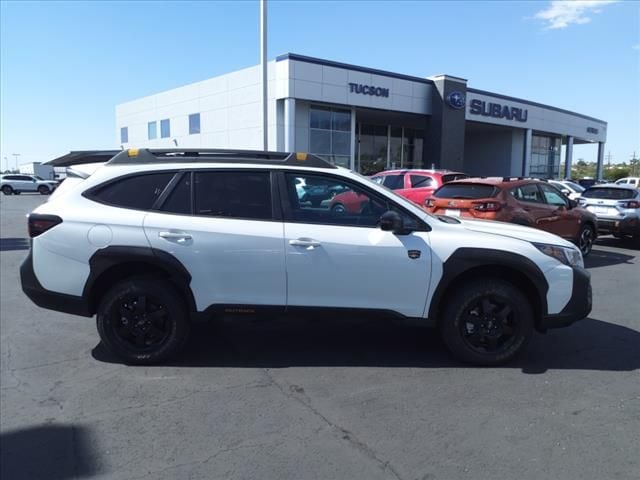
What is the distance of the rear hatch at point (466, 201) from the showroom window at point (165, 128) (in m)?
29.9

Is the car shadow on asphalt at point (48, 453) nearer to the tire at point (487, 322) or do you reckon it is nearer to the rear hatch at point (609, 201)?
the tire at point (487, 322)

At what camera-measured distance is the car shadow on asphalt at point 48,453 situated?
2.82 m

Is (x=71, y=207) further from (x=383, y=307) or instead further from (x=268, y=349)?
(x=383, y=307)

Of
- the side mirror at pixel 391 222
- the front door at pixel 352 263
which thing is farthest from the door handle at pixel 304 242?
the side mirror at pixel 391 222

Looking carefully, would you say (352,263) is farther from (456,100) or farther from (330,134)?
(456,100)

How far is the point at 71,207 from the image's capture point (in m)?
4.27

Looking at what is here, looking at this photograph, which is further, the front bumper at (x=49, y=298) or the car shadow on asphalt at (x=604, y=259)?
the car shadow on asphalt at (x=604, y=259)

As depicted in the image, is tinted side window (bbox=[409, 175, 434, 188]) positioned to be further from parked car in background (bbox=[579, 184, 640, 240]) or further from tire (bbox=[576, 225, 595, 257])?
parked car in background (bbox=[579, 184, 640, 240])

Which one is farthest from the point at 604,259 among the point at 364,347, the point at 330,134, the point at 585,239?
the point at 330,134

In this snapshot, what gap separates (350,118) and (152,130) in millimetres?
16877

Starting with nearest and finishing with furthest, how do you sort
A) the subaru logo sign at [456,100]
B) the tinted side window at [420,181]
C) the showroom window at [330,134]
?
the tinted side window at [420,181] → the showroom window at [330,134] → the subaru logo sign at [456,100]

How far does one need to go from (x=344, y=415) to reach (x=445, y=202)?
→ 19.8 feet

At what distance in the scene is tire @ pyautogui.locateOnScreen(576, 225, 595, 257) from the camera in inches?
409

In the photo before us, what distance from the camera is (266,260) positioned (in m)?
4.18
